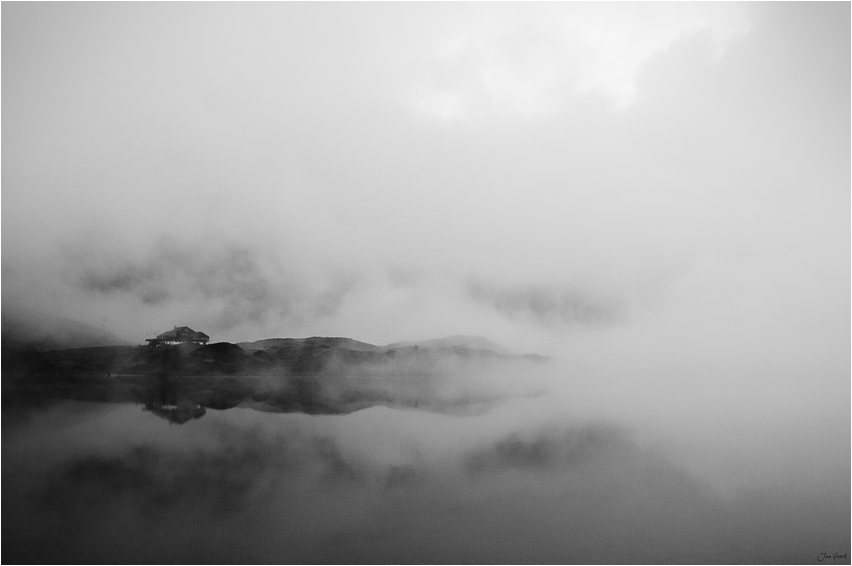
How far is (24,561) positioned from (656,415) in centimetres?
3227

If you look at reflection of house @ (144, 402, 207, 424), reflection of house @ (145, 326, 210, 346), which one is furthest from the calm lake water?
reflection of house @ (145, 326, 210, 346)

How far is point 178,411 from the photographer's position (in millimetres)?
25703

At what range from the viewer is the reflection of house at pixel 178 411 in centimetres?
2322

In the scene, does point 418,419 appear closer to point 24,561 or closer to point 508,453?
point 508,453


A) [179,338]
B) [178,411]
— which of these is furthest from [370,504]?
[179,338]

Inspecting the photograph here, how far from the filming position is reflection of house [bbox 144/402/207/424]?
23220mm

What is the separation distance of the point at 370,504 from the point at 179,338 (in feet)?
237

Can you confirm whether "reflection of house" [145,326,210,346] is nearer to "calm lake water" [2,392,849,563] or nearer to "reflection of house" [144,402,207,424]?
"reflection of house" [144,402,207,424]

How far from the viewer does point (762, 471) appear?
15648mm

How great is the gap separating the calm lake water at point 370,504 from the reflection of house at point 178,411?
11.8ft

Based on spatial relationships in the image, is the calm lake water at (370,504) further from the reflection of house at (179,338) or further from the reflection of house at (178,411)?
the reflection of house at (179,338)

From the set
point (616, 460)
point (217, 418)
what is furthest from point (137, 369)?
point (616, 460)

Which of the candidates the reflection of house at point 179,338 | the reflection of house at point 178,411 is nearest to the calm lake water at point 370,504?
the reflection of house at point 178,411

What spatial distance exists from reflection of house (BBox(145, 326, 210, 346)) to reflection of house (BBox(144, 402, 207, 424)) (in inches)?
1859
